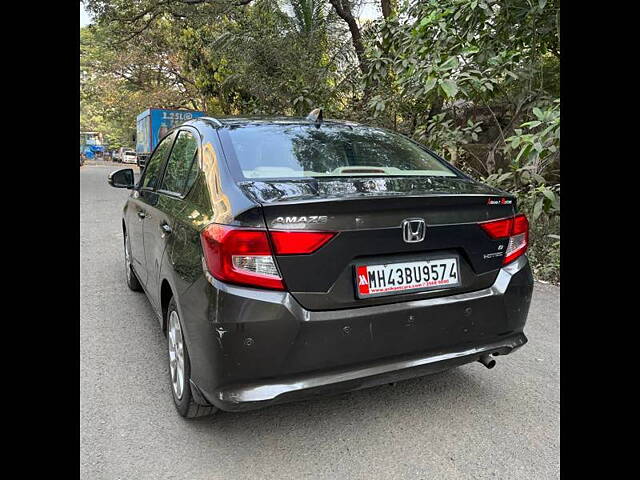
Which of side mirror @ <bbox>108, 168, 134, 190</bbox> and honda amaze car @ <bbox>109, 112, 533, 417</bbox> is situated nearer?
honda amaze car @ <bbox>109, 112, 533, 417</bbox>

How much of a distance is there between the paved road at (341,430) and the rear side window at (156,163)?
1234mm

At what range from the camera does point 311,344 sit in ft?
6.51

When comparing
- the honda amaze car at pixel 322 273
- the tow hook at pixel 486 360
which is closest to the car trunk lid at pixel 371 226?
the honda amaze car at pixel 322 273

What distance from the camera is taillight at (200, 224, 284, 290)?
6.33 feet

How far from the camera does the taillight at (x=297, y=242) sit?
1933mm

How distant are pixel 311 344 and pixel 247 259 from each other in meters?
0.43

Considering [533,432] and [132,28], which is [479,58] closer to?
[533,432]

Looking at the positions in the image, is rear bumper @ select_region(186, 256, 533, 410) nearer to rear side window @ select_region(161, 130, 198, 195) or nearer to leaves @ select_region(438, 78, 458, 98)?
rear side window @ select_region(161, 130, 198, 195)

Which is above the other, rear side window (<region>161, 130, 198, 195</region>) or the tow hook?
rear side window (<region>161, 130, 198, 195</region>)

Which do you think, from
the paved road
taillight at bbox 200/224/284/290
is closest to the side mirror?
the paved road

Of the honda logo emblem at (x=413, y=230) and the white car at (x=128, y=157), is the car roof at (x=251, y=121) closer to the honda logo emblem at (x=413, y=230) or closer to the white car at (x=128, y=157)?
the honda logo emblem at (x=413, y=230)

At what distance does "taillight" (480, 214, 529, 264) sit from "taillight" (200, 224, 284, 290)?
3.40ft

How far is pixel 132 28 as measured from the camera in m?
17.0
